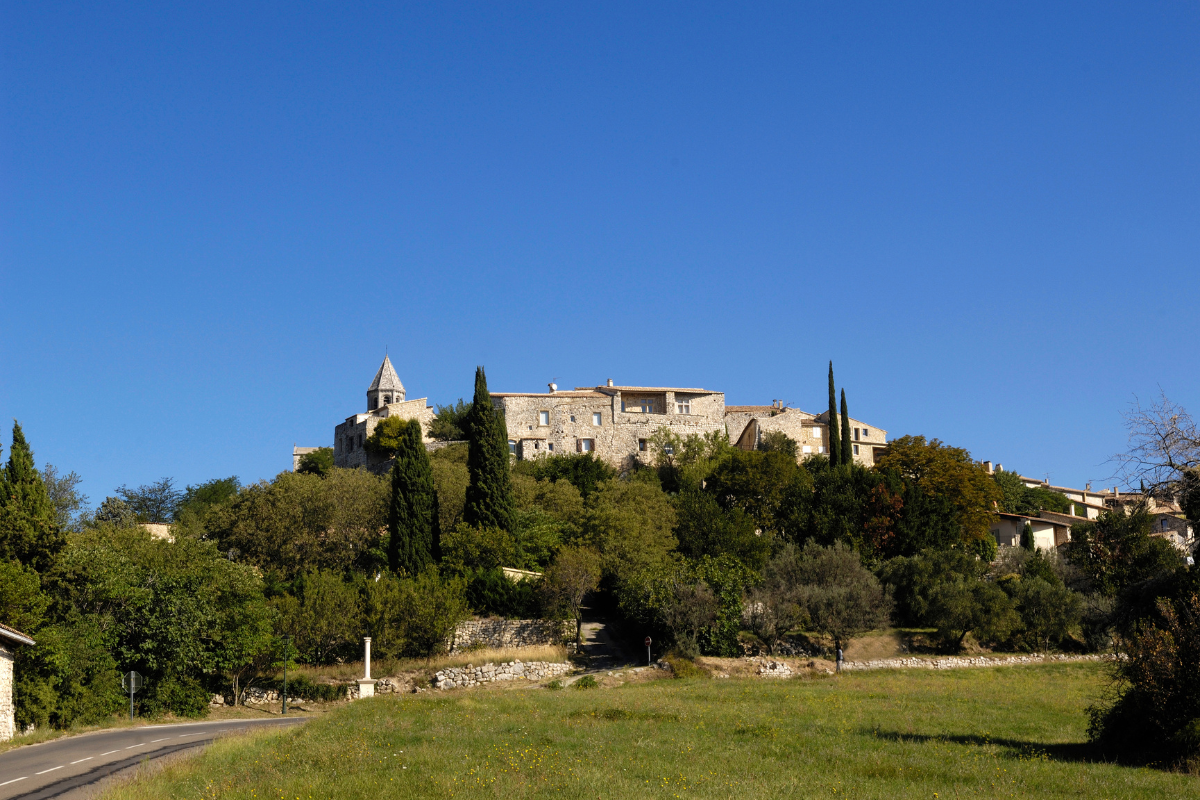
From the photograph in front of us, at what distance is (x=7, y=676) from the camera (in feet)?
86.9

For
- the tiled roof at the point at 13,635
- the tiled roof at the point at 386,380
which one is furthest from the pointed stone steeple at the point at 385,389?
the tiled roof at the point at 13,635

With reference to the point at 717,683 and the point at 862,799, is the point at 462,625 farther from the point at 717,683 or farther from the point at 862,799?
the point at 862,799

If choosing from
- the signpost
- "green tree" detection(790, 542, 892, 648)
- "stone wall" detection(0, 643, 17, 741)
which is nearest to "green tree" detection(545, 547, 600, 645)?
"green tree" detection(790, 542, 892, 648)

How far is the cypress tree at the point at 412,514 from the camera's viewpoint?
5147 cm

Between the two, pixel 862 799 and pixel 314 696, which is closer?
pixel 862 799

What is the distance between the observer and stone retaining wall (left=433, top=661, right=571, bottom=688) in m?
42.5

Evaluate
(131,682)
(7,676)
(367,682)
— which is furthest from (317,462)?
(7,676)

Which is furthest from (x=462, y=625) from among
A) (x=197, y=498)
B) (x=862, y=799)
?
(x=197, y=498)

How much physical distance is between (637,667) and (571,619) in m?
7.20

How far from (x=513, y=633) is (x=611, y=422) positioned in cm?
4175

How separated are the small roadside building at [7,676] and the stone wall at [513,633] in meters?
23.1

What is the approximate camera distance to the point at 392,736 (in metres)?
22.7

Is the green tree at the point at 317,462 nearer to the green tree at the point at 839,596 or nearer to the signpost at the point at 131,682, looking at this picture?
the green tree at the point at 839,596

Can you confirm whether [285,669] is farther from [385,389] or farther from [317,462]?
[385,389]
